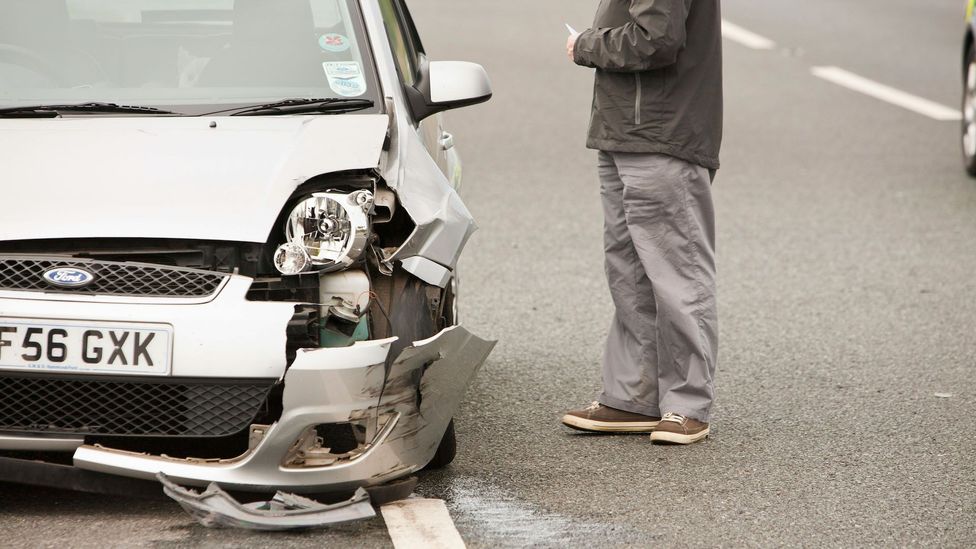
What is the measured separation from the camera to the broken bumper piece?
372 cm

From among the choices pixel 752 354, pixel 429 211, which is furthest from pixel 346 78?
pixel 752 354

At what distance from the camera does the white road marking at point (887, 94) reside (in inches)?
520

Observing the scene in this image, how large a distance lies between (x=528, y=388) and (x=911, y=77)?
10776 millimetres

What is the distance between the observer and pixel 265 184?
3951 millimetres

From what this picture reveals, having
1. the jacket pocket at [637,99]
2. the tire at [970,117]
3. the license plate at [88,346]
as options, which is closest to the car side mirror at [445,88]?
the jacket pocket at [637,99]

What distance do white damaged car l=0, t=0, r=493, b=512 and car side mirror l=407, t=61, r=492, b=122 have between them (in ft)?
0.71

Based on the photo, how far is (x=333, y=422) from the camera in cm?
375

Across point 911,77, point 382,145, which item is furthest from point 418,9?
point 382,145

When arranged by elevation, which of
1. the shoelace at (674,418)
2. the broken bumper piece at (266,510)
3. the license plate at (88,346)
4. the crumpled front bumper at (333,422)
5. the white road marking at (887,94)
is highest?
the license plate at (88,346)

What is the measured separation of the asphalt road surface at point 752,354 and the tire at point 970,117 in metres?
0.15

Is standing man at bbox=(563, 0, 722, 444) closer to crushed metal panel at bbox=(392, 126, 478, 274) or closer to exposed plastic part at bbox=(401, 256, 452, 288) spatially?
crushed metal panel at bbox=(392, 126, 478, 274)

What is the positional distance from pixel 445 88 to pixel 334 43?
40 cm

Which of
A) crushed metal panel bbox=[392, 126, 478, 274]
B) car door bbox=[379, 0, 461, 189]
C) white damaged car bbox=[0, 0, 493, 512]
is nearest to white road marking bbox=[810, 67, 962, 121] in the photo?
car door bbox=[379, 0, 461, 189]

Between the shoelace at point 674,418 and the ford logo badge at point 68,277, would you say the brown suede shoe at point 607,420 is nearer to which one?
the shoelace at point 674,418
